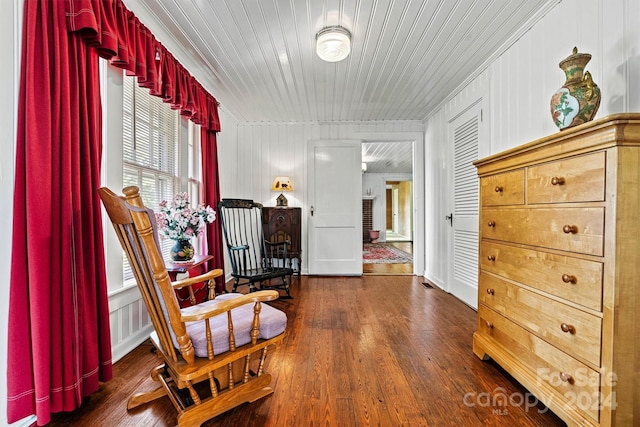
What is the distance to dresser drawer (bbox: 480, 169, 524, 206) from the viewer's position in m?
1.53

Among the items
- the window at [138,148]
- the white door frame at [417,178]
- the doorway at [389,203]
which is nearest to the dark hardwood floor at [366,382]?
the window at [138,148]

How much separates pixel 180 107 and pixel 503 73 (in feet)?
9.89

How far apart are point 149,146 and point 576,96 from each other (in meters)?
2.87

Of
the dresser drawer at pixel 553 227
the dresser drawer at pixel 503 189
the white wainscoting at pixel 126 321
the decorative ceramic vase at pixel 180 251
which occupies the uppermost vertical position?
the dresser drawer at pixel 503 189

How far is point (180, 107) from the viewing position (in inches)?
97.5

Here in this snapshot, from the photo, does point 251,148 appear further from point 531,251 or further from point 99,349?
point 531,251

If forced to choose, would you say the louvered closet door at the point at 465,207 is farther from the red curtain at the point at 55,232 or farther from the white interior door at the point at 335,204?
the red curtain at the point at 55,232

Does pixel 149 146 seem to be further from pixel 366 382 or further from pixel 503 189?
pixel 503 189

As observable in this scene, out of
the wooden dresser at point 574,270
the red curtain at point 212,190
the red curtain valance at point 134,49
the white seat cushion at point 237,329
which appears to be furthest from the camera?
the red curtain at point 212,190

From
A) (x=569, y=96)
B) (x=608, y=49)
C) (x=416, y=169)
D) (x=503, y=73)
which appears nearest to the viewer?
(x=569, y=96)

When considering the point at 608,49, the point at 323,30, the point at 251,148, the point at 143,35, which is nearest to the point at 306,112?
the point at 251,148

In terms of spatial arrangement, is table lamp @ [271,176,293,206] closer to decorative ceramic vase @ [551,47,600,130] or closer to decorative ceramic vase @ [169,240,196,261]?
decorative ceramic vase @ [169,240,196,261]

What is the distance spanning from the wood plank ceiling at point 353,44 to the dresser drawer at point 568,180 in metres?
1.40

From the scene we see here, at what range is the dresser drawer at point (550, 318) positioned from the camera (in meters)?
1.13
